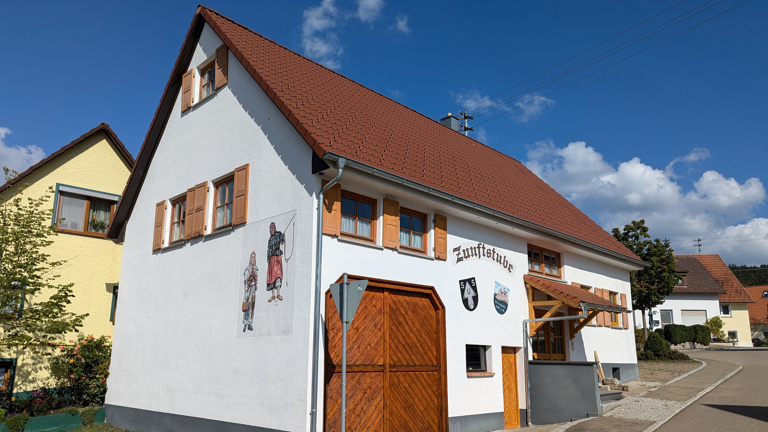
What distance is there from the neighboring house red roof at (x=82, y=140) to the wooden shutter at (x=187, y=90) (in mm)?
4702

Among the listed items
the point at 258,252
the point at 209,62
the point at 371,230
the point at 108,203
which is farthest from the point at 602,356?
the point at 108,203

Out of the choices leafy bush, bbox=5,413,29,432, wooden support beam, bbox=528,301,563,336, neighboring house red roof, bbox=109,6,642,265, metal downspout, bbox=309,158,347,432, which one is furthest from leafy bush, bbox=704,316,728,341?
leafy bush, bbox=5,413,29,432

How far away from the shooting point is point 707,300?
50781mm

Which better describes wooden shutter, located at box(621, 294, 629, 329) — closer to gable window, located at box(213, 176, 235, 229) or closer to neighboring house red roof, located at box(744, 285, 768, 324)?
gable window, located at box(213, 176, 235, 229)

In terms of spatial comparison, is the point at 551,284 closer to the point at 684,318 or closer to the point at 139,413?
the point at 139,413

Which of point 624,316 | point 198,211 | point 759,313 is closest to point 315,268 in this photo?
point 198,211

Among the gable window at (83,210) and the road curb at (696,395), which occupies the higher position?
the gable window at (83,210)

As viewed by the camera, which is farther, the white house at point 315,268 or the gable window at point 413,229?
the gable window at point 413,229

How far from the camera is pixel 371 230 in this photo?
11102mm

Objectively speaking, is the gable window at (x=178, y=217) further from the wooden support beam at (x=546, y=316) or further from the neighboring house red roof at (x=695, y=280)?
the neighboring house red roof at (x=695, y=280)

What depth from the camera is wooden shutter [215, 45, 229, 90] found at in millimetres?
Answer: 13350

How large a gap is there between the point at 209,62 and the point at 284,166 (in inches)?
196

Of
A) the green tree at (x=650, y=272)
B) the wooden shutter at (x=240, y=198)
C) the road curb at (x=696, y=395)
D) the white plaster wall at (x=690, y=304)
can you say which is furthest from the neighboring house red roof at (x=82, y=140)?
the white plaster wall at (x=690, y=304)

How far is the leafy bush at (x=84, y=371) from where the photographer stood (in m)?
15.9
